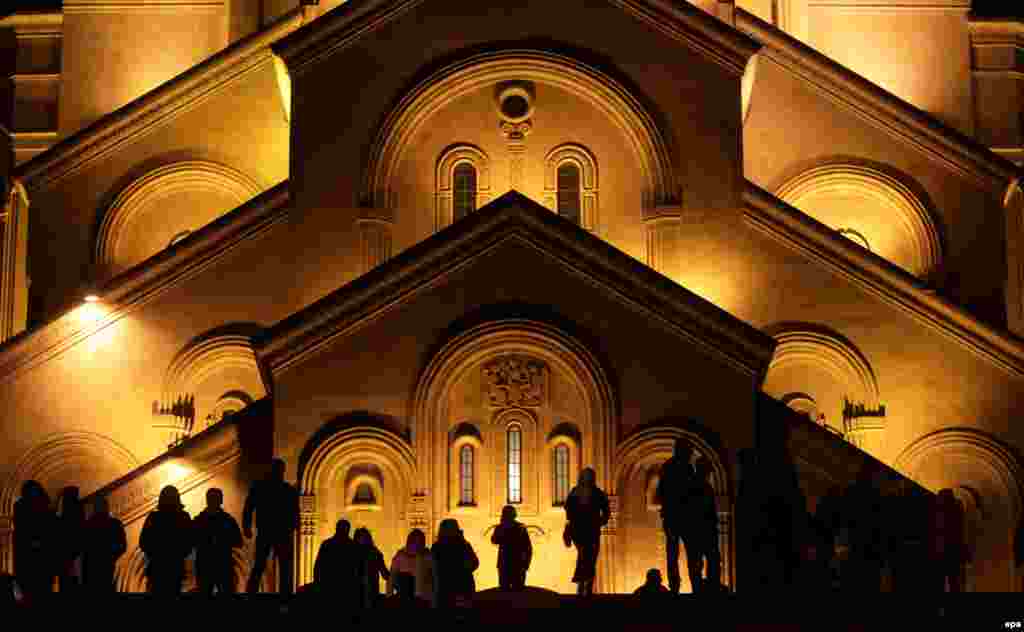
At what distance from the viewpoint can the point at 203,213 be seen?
4722 centimetres

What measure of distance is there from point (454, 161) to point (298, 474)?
7990 mm

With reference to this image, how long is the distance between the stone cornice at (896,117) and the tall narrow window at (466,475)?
1322cm

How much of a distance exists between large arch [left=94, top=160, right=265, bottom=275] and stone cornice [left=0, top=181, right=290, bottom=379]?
4254mm

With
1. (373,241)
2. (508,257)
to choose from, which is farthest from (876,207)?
(508,257)

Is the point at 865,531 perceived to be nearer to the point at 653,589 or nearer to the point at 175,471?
the point at 653,589

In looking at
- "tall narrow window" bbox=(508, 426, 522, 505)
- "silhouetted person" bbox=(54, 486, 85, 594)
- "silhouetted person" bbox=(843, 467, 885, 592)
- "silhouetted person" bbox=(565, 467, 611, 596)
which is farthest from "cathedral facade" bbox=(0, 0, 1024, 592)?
"silhouetted person" bbox=(54, 486, 85, 594)

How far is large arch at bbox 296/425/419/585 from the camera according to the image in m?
36.8

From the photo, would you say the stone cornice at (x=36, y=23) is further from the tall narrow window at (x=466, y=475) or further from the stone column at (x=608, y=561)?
the stone column at (x=608, y=561)

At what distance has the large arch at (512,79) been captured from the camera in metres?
41.8

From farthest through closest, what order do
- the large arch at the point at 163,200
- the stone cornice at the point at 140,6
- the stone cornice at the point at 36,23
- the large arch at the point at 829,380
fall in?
the stone cornice at the point at 36,23
the stone cornice at the point at 140,6
the large arch at the point at 163,200
the large arch at the point at 829,380

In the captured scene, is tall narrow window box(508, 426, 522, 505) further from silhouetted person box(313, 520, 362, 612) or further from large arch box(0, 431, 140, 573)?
large arch box(0, 431, 140, 573)

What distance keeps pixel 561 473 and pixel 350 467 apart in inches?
142

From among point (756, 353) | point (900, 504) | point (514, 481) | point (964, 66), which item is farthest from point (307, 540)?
point (964, 66)

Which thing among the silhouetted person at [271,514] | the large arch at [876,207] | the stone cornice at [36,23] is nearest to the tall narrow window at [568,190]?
the large arch at [876,207]
